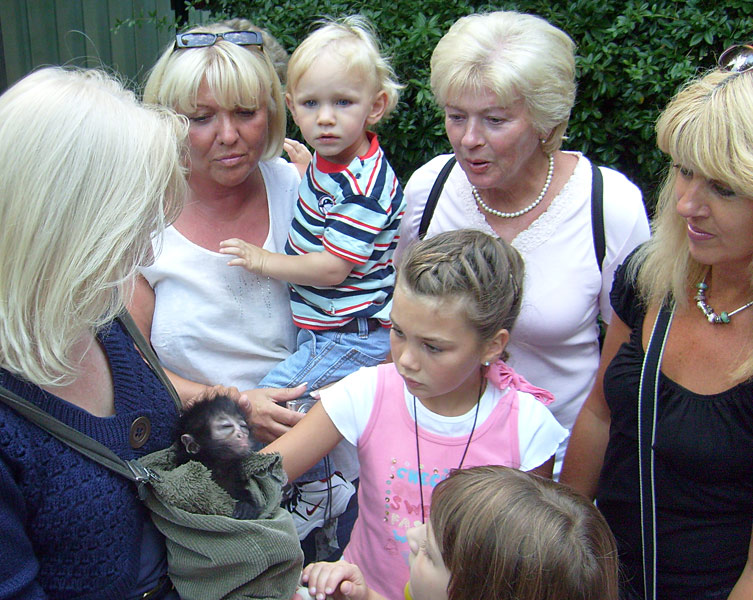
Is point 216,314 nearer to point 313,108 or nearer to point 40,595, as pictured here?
point 313,108

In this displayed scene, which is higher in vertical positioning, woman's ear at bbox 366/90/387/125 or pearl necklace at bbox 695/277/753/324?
woman's ear at bbox 366/90/387/125

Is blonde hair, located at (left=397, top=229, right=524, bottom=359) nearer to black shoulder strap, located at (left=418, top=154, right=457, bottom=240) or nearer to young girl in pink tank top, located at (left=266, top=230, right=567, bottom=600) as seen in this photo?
young girl in pink tank top, located at (left=266, top=230, right=567, bottom=600)

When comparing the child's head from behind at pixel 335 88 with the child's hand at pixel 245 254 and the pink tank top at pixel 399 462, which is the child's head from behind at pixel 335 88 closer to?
the child's hand at pixel 245 254

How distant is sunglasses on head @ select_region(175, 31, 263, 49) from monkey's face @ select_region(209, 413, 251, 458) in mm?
1365

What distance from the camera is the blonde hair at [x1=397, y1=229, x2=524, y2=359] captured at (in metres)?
1.97

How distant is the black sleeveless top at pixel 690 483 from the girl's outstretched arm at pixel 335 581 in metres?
0.83

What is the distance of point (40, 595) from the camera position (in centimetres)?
137

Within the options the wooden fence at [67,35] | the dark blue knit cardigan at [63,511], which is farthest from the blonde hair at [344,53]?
the wooden fence at [67,35]

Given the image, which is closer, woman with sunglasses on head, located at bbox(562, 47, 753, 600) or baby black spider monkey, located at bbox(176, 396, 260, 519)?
baby black spider monkey, located at bbox(176, 396, 260, 519)

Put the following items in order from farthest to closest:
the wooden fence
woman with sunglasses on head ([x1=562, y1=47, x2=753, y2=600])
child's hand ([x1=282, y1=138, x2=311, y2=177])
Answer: the wooden fence, child's hand ([x1=282, y1=138, x2=311, y2=177]), woman with sunglasses on head ([x1=562, y1=47, x2=753, y2=600])

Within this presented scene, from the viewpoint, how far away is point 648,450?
198 cm

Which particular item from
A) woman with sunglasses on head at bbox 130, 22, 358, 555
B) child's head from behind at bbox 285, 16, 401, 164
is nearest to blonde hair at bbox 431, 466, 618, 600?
woman with sunglasses on head at bbox 130, 22, 358, 555

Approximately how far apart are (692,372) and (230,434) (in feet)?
4.04

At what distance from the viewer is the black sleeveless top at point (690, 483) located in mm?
1863
